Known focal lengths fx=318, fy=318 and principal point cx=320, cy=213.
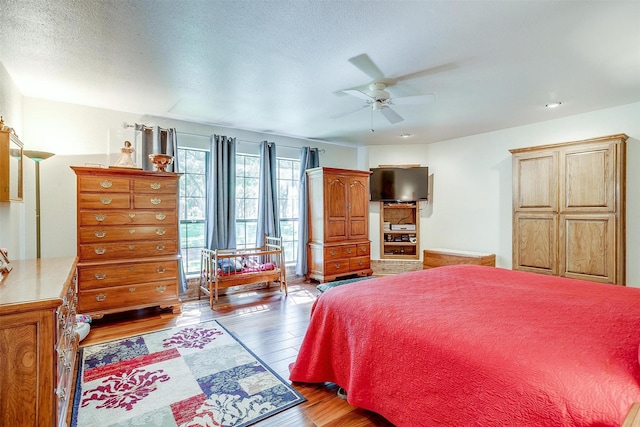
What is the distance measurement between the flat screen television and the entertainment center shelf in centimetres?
19

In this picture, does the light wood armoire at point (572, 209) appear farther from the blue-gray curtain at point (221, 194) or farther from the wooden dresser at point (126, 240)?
the wooden dresser at point (126, 240)

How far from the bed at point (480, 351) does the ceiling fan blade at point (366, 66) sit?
179 cm

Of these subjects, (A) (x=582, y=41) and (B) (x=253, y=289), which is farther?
(B) (x=253, y=289)

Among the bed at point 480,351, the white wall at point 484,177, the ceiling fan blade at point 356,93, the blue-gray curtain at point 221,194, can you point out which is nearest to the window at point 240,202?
the blue-gray curtain at point 221,194

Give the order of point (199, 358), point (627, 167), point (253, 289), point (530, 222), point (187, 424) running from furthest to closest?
point (253, 289), point (530, 222), point (627, 167), point (199, 358), point (187, 424)

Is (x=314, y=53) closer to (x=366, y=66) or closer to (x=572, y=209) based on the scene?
(x=366, y=66)

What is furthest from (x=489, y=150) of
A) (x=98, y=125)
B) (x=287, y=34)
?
(x=98, y=125)

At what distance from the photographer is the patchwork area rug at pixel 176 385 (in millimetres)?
1889

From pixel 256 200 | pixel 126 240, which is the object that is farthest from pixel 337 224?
pixel 126 240

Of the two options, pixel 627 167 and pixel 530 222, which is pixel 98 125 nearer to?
pixel 530 222

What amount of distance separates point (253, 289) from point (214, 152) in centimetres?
211

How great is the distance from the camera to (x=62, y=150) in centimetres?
365

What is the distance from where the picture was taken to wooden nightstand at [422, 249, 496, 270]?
4879 millimetres

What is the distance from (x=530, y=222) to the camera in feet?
14.5
